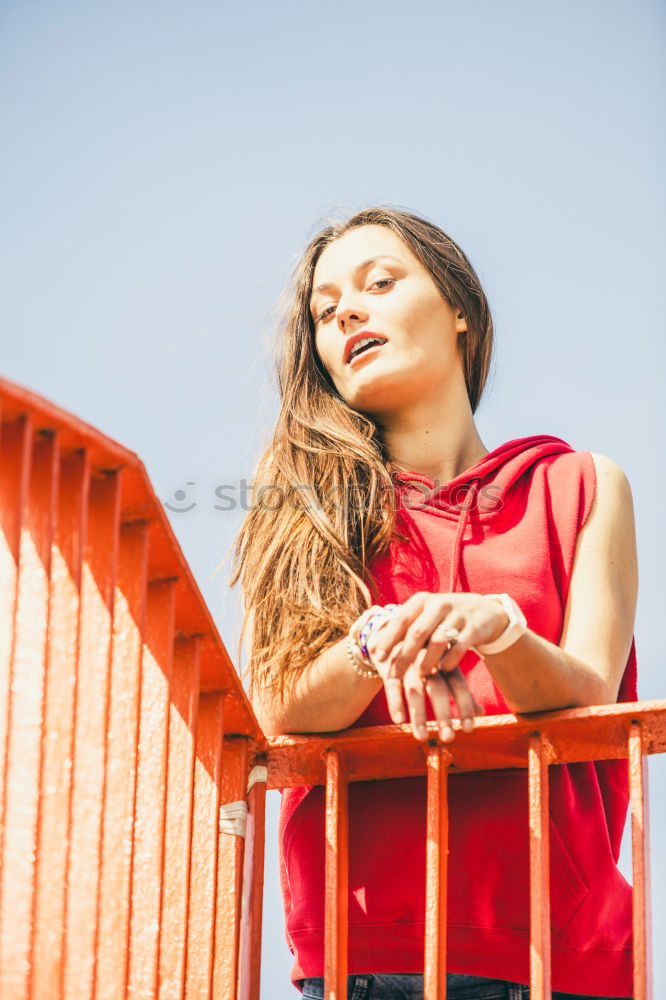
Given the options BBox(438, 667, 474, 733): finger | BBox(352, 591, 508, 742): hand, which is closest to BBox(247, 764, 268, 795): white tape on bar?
BBox(352, 591, 508, 742): hand

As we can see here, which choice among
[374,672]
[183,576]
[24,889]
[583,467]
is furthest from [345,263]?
[24,889]

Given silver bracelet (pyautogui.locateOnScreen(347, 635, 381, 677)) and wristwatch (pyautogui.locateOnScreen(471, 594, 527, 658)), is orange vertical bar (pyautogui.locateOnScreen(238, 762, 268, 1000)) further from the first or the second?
wristwatch (pyautogui.locateOnScreen(471, 594, 527, 658))

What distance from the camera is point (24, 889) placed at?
2.13 meters

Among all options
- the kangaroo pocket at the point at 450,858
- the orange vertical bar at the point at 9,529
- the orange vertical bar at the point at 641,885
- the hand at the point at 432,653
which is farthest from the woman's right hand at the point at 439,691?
the orange vertical bar at the point at 9,529

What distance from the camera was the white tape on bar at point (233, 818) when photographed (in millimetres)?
3051

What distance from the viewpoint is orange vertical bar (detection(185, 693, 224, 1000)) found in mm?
2814

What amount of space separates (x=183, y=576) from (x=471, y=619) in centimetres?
54

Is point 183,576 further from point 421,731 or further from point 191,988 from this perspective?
point 191,988

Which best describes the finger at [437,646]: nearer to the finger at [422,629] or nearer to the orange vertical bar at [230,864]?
the finger at [422,629]

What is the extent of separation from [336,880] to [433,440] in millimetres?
1383

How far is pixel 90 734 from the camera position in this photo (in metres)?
2.32

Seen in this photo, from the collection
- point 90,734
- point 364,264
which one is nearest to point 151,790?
point 90,734

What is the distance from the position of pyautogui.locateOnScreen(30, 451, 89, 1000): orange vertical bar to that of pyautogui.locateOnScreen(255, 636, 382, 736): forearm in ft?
3.13

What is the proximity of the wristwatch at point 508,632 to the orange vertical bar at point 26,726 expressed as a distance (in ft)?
3.30
